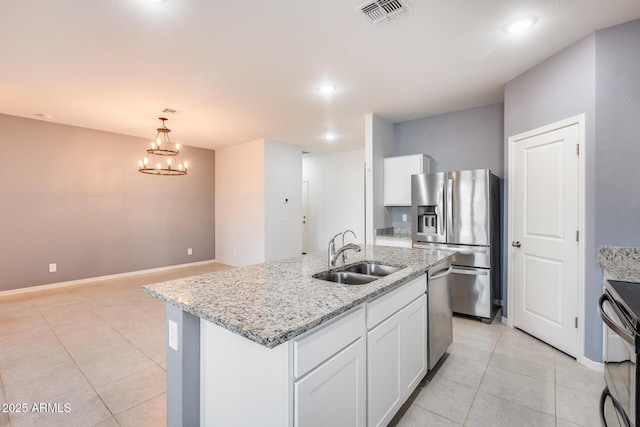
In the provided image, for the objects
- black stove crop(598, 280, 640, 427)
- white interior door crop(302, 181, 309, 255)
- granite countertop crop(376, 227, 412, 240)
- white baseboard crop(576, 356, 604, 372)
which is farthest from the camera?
white interior door crop(302, 181, 309, 255)

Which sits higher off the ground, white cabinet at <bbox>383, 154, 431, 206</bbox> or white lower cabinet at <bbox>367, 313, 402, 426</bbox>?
white cabinet at <bbox>383, 154, 431, 206</bbox>

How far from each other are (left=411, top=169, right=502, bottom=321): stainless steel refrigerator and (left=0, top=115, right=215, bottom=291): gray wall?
4628 mm

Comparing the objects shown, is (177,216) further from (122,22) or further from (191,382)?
(191,382)

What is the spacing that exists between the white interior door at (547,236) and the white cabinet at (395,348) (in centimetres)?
151

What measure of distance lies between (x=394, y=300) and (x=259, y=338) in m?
A: 1.00

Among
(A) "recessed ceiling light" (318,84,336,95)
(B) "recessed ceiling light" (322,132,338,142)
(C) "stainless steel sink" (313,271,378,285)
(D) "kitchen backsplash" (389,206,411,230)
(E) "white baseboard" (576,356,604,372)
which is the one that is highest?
(B) "recessed ceiling light" (322,132,338,142)

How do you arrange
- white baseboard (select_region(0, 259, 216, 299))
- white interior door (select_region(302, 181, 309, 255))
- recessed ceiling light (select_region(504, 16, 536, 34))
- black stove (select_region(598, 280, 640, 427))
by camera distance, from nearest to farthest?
black stove (select_region(598, 280, 640, 427)), recessed ceiling light (select_region(504, 16, 536, 34)), white baseboard (select_region(0, 259, 216, 299)), white interior door (select_region(302, 181, 309, 255))

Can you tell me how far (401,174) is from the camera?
A: 4316 mm

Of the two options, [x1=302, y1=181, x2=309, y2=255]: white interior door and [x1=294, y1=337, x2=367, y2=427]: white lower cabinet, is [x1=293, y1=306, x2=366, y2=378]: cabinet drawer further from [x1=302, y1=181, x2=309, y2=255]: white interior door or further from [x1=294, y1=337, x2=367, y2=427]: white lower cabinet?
[x1=302, y1=181, x2=309, y2=255]: white interior door

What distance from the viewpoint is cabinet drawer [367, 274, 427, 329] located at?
60.3 inches

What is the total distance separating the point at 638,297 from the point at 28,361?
4.36m

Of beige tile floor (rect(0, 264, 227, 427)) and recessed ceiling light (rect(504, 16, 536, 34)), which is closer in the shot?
beige tile floor (rect(0, 264, 227, 427))

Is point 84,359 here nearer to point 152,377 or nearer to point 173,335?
point 152,377

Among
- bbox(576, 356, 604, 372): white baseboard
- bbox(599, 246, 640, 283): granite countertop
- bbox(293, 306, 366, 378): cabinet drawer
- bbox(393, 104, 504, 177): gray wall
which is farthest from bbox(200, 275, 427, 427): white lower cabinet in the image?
bbox(393, 104, 504, 177): gray wall
